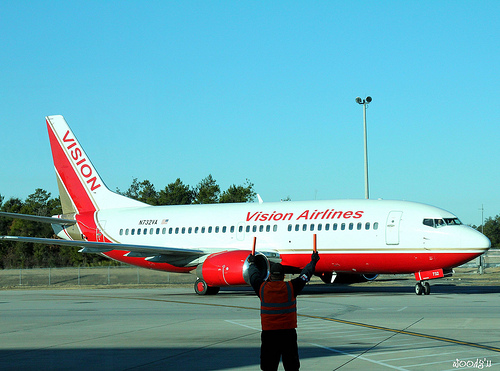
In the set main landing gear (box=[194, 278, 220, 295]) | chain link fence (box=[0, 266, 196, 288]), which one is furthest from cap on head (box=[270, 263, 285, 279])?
chain link fence (box=[0, 266, 196, 288])

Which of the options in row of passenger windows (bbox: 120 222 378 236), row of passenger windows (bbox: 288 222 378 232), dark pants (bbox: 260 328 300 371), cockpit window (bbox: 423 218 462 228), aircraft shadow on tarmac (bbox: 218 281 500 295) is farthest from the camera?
aircraft shadow on tarmac (bbox: 218 281 500 295)

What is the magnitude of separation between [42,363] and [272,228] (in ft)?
62.8

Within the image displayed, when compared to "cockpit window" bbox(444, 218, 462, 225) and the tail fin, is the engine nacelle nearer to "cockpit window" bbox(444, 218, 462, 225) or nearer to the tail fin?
"cockpit window" bbox(444, 218, 462, 225)

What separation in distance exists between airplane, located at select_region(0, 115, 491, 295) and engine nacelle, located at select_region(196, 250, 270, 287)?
4 centimetres

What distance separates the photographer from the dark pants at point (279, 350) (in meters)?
8.24

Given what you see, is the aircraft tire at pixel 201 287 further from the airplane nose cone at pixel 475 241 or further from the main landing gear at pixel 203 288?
the airplane nose cone at pixel 475 241

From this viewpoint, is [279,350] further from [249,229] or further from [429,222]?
[249,229]

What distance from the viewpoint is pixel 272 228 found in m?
29.7

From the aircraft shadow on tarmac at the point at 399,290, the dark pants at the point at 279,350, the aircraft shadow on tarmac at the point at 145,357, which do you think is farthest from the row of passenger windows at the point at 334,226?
the dark pants at the point at 279,350

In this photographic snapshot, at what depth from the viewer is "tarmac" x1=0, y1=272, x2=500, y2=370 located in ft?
35.7

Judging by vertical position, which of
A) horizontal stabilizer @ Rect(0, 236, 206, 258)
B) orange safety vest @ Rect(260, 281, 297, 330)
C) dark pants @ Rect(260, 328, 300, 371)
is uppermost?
horizontal stabilizer @ Rect(0, 236, 206, 258)

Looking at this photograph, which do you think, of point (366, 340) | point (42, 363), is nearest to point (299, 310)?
point (366, 340)

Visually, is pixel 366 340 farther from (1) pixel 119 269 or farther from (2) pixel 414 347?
(1) pixel 119 269

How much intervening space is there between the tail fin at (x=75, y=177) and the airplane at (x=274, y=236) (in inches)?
3.1
